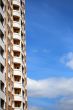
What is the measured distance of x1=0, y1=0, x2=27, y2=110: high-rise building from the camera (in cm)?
8125

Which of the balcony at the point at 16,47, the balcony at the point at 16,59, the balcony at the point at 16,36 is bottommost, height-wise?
the balcony at the point at 16,59

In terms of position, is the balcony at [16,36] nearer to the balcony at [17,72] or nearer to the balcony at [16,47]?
the balcony at [16,47]

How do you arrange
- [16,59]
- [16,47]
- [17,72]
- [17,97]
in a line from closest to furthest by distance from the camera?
[17,97], [17,72], [16,59], [16,47]

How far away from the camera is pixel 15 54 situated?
91562 millimetres

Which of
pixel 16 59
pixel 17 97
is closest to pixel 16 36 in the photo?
pixel 16 59

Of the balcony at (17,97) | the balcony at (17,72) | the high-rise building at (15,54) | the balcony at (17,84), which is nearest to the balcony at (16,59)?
the high-rise building at (15,54)

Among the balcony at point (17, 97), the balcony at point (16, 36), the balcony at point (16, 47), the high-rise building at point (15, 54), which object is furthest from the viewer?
the balcony at point (16, 36)

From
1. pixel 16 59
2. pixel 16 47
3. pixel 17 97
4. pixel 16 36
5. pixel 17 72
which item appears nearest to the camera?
pixel 17 97

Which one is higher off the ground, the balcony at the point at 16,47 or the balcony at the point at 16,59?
the balcony at the point at 16,47

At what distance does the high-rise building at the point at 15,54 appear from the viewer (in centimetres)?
8125

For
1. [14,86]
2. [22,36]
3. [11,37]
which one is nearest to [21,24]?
[22,36]

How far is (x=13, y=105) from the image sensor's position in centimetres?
8525

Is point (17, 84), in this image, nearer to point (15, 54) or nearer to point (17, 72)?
point (17, 72)

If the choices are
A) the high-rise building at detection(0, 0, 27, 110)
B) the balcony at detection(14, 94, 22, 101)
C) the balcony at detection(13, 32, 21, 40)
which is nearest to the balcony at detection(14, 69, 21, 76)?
the high-rise building at detection(0, 0, 27, 110)
